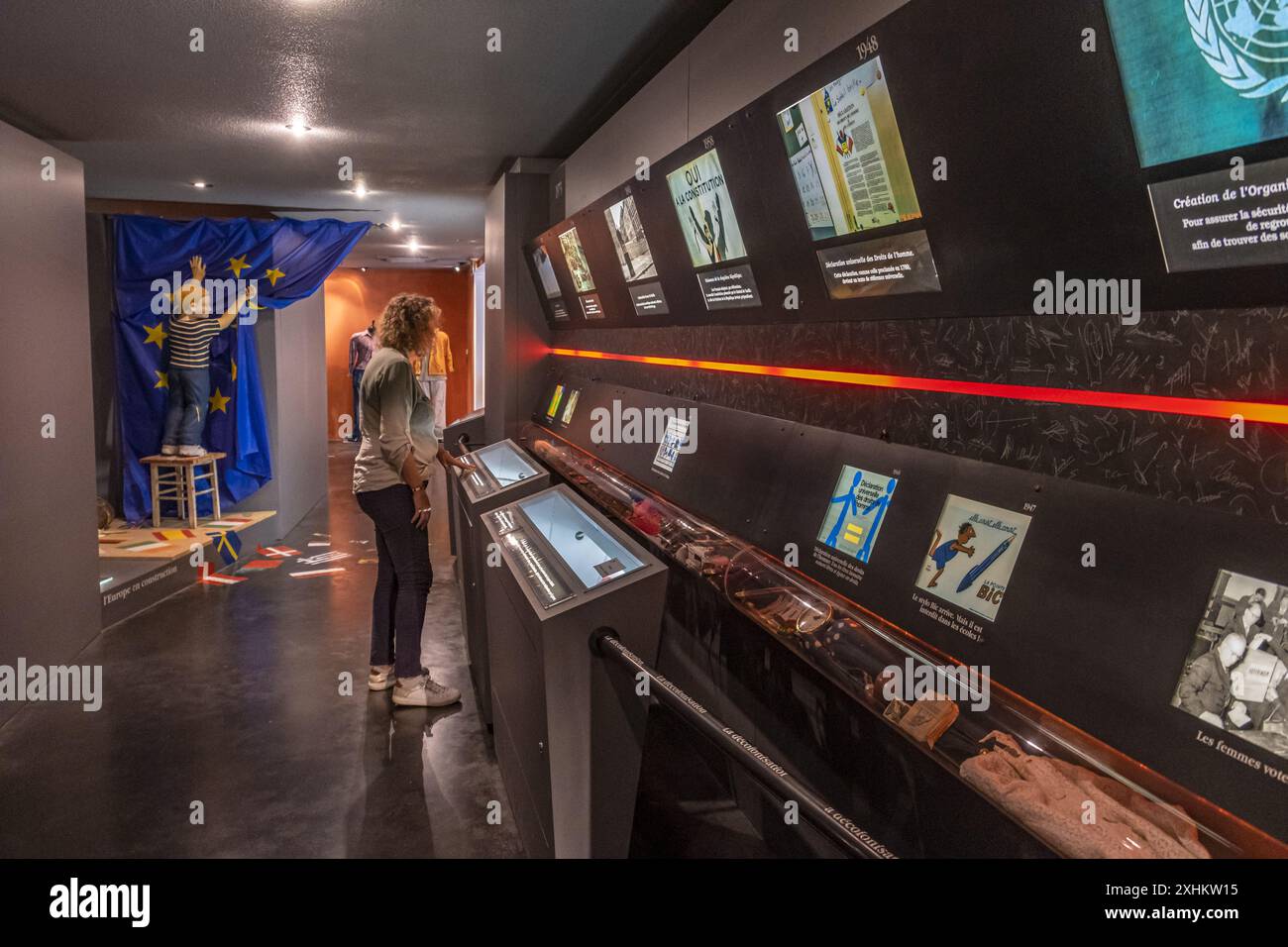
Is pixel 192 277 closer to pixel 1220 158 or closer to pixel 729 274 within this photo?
pixel 729 274

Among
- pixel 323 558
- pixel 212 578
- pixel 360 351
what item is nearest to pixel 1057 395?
pixel 212 578

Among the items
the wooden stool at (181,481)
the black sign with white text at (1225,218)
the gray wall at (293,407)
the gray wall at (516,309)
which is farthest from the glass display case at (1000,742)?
the gray wall at (293,407)

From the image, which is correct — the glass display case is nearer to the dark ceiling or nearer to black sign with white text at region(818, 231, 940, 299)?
black sign with white text at region(818, 231, 940, 299)

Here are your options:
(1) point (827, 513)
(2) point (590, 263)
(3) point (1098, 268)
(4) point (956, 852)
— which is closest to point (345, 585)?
(2) point (590, 263)

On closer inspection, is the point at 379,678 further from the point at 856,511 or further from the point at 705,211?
the point at 856,511

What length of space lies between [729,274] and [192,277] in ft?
19.6

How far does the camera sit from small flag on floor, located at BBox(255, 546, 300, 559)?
749 cm

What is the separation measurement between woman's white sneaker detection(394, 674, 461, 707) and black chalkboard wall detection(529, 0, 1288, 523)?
8.25 feet

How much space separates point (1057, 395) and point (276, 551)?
698 centimetres

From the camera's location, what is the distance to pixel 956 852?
6.51 feet

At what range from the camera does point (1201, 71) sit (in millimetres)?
1336

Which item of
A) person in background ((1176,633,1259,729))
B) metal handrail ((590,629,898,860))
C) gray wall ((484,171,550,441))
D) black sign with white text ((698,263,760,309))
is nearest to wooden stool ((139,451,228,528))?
gray wall ((484,171,550,441))

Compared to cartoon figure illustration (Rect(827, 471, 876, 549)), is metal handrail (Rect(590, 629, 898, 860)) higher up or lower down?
lower down

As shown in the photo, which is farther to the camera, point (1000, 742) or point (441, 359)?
→ point (441, 359)
